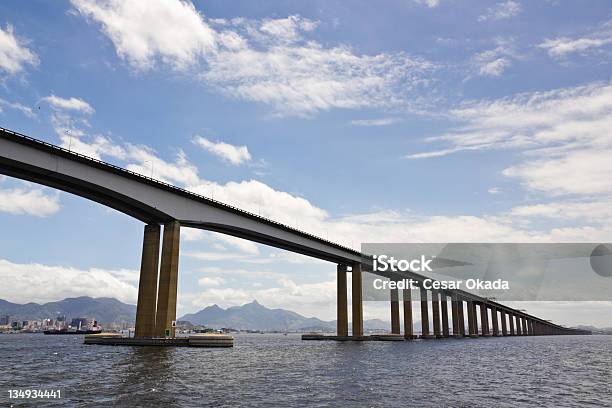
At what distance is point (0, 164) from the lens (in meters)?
54.5

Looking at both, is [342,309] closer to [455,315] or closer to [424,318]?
[424,318]

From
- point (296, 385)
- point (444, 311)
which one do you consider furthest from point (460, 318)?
point (296, 385)

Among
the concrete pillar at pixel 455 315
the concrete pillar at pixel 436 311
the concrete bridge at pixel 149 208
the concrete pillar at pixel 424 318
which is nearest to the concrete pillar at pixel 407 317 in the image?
the concrete pillar at pixel 424 318

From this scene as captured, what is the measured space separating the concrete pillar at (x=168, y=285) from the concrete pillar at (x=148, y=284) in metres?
1.50

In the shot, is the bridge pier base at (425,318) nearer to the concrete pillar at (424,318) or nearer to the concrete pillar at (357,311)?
the concrete pillar at (424,318)

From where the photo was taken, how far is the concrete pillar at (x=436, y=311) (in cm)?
16712

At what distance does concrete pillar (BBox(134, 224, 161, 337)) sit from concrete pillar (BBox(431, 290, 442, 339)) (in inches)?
4661

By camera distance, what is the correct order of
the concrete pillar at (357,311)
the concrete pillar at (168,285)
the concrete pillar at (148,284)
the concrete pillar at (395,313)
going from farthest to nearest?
the concrete pillar at (395,313), the concrete pillar at (357,311), the concrete pillar at (148,284), the concrete pillar at (168,285)

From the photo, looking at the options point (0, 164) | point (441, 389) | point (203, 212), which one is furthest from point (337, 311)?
point (441, 389)

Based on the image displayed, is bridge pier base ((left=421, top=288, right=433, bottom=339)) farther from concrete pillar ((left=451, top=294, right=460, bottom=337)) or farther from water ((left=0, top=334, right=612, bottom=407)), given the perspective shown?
water ((left=0, top=334, right=612, bottom=407))

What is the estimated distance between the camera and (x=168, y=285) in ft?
220

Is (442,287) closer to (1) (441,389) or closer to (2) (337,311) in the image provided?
(2) (337,311)

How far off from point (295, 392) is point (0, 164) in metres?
44.3

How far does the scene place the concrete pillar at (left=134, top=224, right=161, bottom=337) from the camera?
225 feet
